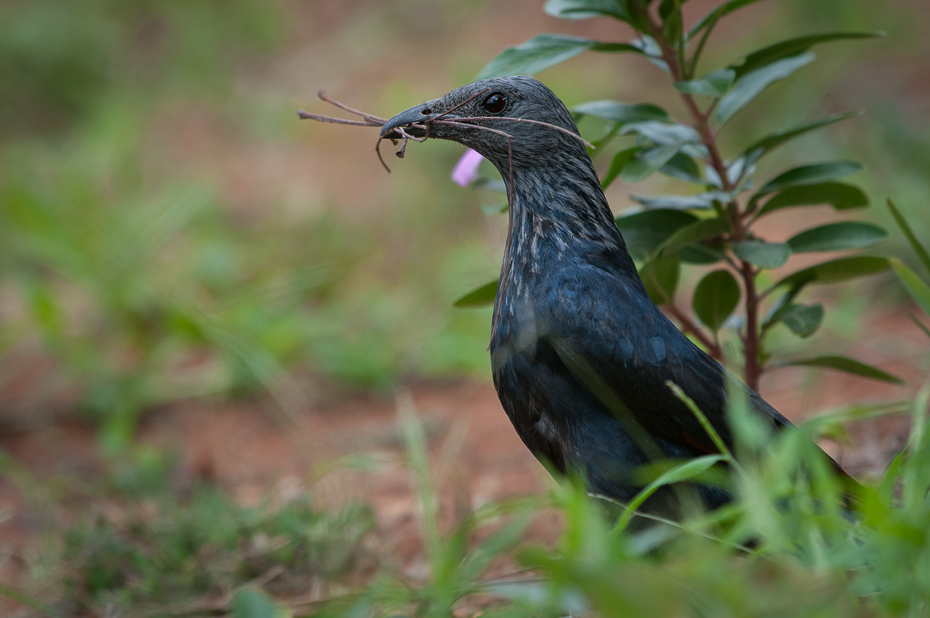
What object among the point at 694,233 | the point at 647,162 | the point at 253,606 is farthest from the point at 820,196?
the point at 253,606

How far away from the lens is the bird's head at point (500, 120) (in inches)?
77.8

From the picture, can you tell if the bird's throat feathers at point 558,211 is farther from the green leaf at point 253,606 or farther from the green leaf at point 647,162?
the green leaf at point 253,606

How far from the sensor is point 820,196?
2234 millimetres

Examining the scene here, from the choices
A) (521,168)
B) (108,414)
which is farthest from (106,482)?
(521,168)

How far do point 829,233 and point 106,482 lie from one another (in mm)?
2585

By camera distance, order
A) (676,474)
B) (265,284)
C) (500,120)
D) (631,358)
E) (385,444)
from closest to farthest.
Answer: (676,474)
(631,358)
(500,120)
(385,444)
(265,284)

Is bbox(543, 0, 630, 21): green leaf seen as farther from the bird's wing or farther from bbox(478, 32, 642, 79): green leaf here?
the bird's wing

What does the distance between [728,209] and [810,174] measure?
9.0 inches

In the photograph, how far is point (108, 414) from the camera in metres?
3.57

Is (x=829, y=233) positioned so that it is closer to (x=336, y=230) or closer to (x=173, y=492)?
(x=173, y=492)

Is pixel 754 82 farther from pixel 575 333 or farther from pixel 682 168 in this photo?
pixel 575 333

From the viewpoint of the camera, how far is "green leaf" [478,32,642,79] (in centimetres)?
211

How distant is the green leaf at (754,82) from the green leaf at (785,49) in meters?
0.02

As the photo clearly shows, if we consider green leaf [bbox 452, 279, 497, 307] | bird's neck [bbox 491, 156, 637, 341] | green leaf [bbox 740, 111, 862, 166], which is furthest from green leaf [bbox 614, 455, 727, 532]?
green leaf [bbox 740, 111, 862, 166]
